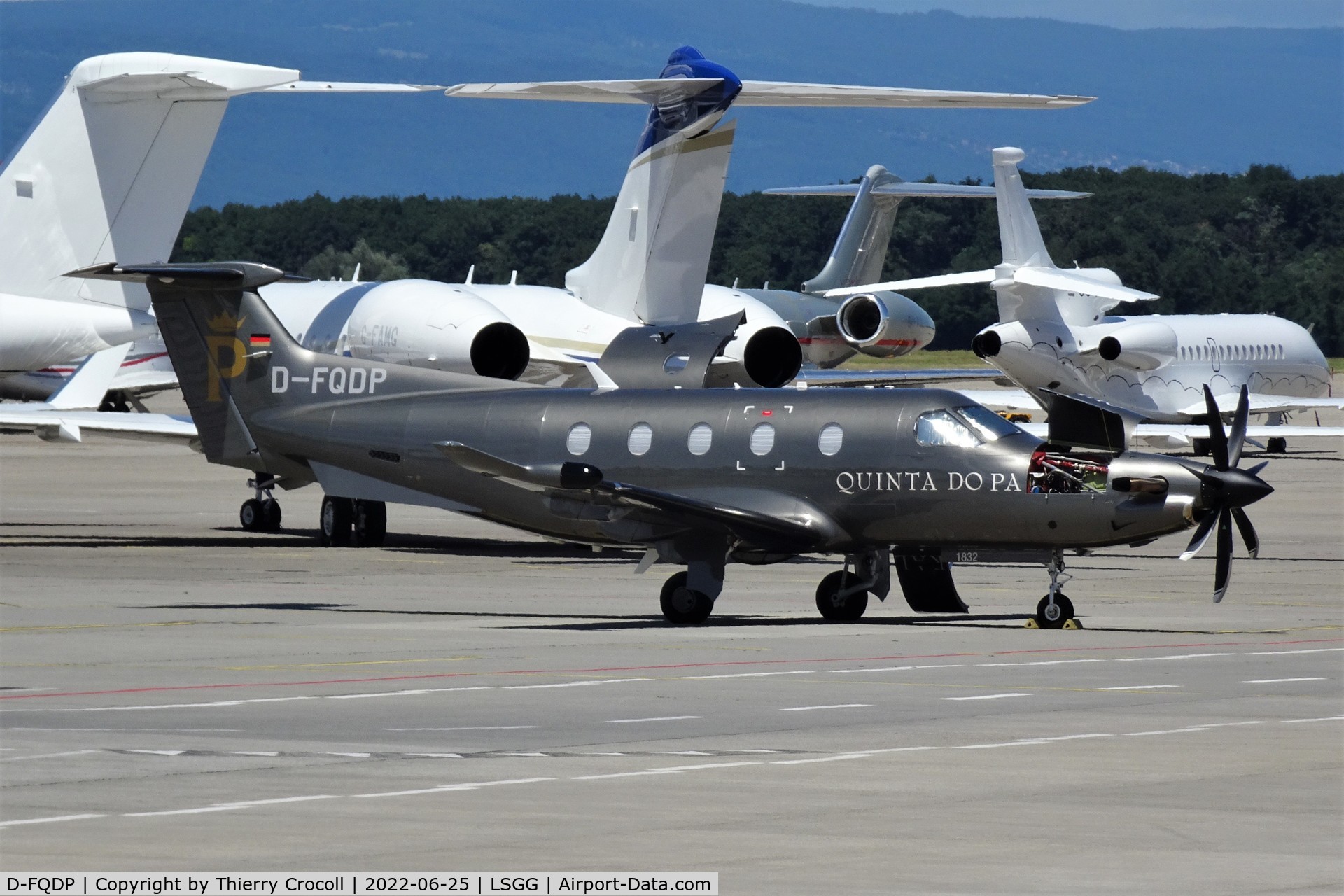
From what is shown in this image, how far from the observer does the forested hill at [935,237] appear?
131 metres

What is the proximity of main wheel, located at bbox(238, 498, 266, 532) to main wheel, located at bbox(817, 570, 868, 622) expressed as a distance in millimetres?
15100

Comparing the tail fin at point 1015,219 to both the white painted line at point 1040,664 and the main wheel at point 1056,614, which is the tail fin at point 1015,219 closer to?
the main wheel at point 1056,614

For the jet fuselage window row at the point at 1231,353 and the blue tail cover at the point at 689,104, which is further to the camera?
the jet fuselage window row at the point at 1231,353

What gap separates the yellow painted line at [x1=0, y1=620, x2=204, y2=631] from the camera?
2142cm

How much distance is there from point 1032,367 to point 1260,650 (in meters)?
36.0

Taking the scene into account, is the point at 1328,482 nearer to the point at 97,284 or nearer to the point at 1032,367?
the point at 1032,367

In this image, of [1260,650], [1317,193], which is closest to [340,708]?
[1260,650]

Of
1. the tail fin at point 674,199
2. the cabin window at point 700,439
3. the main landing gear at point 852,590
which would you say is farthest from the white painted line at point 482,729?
the tail fin at point 674,199

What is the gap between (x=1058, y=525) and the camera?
2197cm

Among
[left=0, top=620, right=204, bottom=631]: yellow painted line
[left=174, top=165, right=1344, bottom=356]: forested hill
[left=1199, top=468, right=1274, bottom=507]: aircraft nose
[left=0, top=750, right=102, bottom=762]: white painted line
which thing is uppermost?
[left=174, top=165, right=1344, bottom=356]: forested hill

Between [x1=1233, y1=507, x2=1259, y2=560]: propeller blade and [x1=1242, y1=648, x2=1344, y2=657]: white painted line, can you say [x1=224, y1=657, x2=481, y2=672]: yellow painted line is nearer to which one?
[x1=1242, y1=648, x2=1344, y2=657]: white painted line

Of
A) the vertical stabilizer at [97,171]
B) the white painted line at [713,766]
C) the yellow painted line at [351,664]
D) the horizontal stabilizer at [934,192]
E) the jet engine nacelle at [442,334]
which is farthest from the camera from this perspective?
the horizontal stabilizer at [934,192]

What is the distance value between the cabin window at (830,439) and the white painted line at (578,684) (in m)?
6.22

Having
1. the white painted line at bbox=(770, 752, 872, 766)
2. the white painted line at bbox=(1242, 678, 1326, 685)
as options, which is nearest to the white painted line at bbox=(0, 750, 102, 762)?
the white painted line at bbox=(770, 752, 872, 766)
